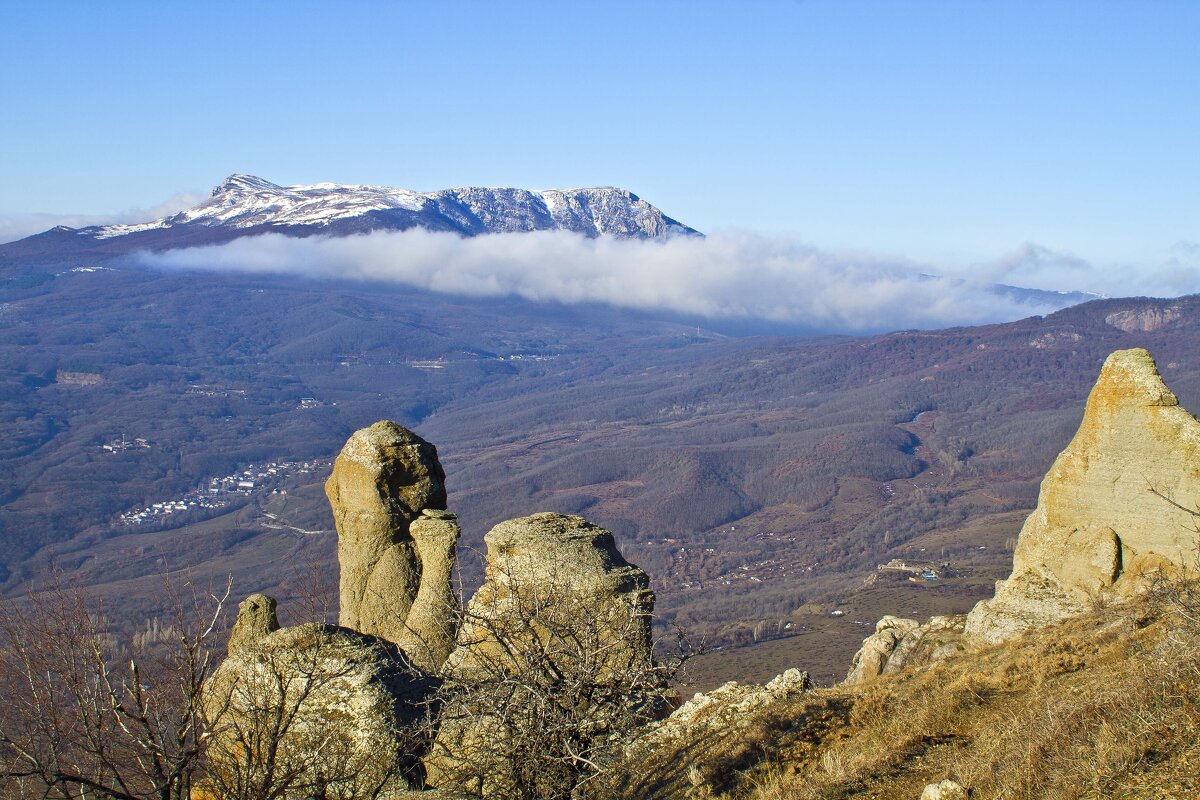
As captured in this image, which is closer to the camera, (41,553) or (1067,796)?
(1067,796)

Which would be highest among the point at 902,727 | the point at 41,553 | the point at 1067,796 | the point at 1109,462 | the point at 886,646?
the point at 1109,462

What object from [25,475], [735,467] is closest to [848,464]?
[735,467]

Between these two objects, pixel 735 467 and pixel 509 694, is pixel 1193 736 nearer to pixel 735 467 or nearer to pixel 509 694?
pixel 509 694

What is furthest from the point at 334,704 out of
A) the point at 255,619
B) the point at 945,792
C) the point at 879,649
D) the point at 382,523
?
the point at 879,649

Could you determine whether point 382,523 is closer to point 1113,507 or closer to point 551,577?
point 551,577

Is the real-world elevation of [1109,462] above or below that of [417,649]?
above

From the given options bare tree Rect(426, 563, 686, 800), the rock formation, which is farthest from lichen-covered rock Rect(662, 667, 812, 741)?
the rock formation
